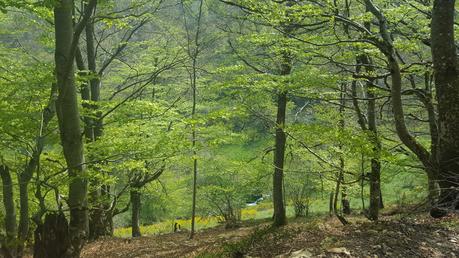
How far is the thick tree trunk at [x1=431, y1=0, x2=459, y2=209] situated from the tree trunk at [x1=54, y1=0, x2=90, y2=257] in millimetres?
4727

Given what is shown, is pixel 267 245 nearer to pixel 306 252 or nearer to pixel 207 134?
pixel 306 252

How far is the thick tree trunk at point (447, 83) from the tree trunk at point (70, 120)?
4727 mm

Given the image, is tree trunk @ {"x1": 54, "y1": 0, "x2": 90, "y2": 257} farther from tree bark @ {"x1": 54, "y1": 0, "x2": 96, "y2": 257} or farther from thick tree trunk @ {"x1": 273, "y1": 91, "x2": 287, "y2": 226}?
thick tree trunk @ {"x1": 273, "y1": 91, "x2": 287, "y2": 226}

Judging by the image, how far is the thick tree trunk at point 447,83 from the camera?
216 inches

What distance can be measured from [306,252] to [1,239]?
519cm

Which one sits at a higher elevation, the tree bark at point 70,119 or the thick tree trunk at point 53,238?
the tree bark at point 70,119

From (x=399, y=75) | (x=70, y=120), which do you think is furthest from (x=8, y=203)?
(x=399, y=75)

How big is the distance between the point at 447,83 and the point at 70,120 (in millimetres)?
4976

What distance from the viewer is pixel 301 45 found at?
8.27 meters

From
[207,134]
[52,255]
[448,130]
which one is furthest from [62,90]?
[207,134]

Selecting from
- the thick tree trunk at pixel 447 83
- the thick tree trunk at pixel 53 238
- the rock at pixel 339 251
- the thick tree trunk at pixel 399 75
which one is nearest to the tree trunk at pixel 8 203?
the thick tree trunk at pixel 53 238

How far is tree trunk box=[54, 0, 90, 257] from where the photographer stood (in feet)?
14.3

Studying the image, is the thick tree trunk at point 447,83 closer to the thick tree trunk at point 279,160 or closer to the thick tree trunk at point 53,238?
the thick tree trunk at point 53,238

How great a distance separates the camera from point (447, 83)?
5.56 m
